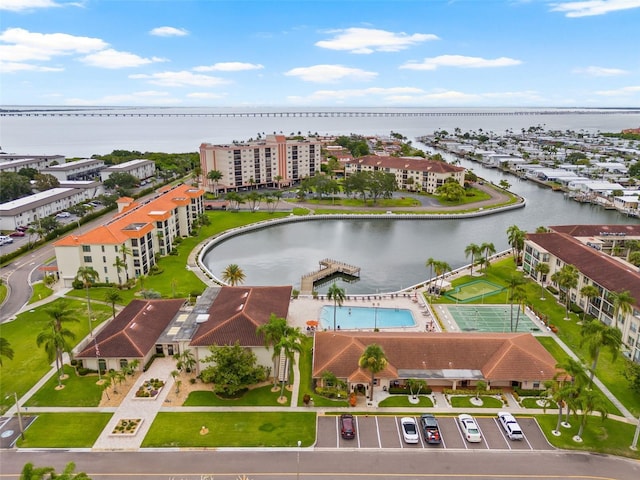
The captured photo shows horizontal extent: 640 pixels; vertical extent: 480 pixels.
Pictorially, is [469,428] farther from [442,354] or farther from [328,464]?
[328,464]

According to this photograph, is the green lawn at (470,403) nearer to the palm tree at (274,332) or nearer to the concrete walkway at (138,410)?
the palm tree at (274,332)

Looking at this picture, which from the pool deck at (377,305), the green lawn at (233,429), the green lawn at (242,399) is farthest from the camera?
the pool deck at (377,305)

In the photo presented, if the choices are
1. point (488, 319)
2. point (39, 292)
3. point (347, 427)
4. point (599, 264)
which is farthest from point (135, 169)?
point (599, 264)

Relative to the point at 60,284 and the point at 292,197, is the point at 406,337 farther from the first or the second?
the point at 292,197

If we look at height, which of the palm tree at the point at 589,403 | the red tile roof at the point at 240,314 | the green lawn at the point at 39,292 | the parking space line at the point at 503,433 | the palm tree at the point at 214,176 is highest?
the palm tree at the point at 214,176

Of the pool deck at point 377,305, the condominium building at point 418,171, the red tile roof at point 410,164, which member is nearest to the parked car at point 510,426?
the pool deck at point 377,305

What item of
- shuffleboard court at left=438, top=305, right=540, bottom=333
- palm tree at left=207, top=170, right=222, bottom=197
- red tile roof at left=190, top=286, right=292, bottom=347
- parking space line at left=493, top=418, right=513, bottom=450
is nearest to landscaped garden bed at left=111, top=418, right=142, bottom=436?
red tile roof at left=190, top=286, right=292, bottom=347
